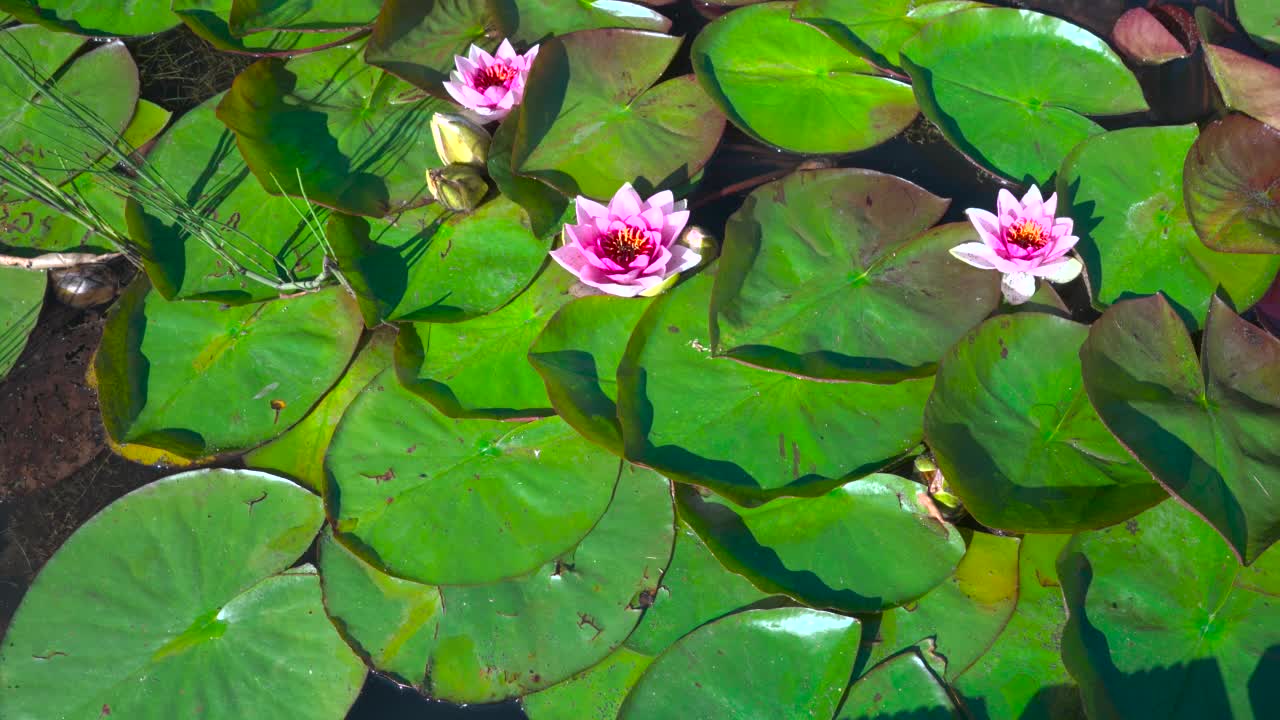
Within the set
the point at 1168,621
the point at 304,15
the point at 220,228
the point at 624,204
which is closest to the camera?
the point at 1168,621

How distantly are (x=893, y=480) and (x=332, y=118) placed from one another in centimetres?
228

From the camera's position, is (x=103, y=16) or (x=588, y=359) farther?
(x=103, y=16)

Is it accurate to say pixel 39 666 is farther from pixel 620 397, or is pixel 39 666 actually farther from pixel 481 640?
pixel 620 397

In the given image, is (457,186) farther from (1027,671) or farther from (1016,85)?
(1027,671)

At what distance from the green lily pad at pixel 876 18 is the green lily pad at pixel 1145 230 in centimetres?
72

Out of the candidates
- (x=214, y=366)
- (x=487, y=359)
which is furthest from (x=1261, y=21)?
(x=214, y=366)

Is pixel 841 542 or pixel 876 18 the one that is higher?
pixel 876 18

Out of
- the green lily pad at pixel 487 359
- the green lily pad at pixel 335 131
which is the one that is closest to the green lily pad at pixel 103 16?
the green lily pad at pixel 335 131

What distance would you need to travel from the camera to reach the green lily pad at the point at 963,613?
220cm

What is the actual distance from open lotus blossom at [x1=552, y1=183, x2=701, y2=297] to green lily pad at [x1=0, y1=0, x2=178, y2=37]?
2088mm

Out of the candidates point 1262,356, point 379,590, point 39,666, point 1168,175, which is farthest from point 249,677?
point 1168,175

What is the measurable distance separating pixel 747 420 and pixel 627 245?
64cm

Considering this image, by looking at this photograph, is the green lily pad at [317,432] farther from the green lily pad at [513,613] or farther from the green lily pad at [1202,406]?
the green lily pad at [1202,406]

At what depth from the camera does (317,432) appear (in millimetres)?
2637
